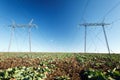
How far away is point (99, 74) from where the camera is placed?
46.8ft

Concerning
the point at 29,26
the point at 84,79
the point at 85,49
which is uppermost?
the point at 29,26

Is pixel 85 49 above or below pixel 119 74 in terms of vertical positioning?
above

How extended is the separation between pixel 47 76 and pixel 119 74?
524 centimetres

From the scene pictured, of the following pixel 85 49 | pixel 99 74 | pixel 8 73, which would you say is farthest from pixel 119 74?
pixel 85 49

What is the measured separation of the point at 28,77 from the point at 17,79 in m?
0.77

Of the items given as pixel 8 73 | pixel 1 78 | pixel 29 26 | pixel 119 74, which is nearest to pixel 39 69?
pixel 8 73

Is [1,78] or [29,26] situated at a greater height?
[29,26]

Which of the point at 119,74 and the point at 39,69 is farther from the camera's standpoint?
the point at 39,69

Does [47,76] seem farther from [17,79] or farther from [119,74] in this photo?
[119,74]

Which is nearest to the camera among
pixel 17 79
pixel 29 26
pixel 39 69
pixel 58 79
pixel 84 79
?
pixel 17 79

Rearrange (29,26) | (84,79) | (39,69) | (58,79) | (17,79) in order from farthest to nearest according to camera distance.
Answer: (29,26)
(39,69)
(84,79)
(58,79)
(17,79)

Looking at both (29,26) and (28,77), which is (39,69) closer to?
(28,77)

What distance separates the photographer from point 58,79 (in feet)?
47.8

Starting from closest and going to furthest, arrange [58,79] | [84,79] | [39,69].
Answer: [58,79] < [84,79] < [39,69]
